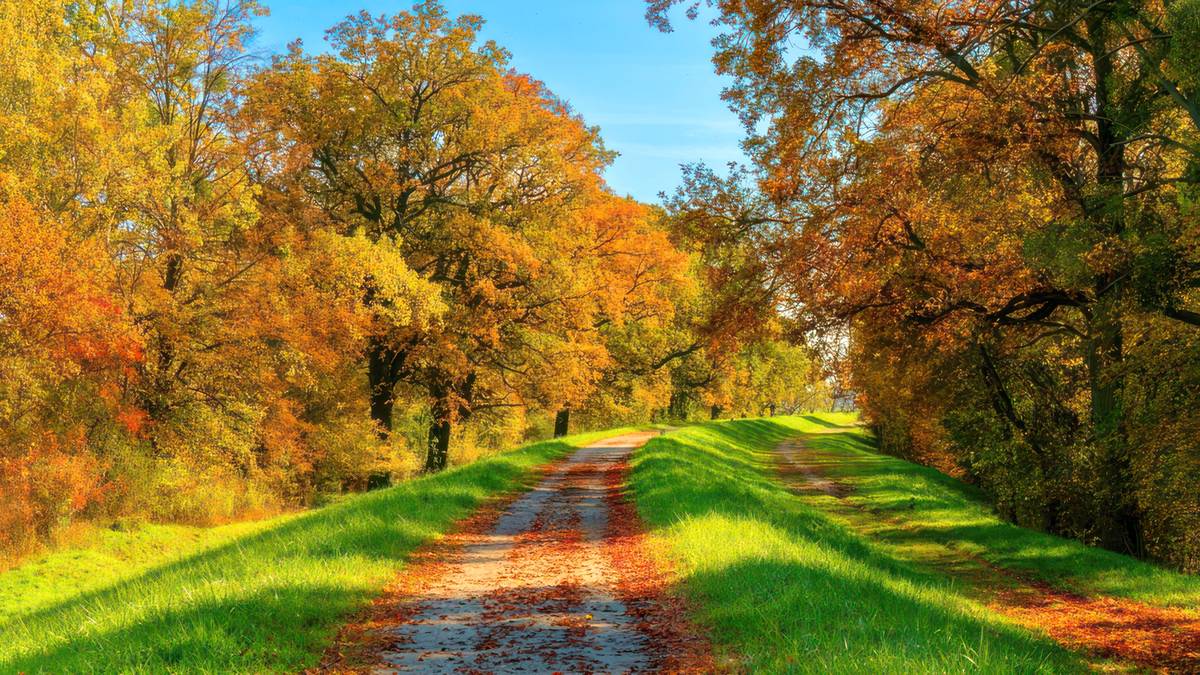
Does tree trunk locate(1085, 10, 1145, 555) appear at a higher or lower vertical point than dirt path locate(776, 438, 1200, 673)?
higher

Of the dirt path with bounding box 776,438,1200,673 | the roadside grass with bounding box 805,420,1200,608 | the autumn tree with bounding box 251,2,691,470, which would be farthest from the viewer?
the autumn tree with bounding box 251,2,691,470

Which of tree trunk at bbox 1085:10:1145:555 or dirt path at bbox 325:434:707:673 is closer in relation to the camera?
dirt path at bbox 325:434:707:673

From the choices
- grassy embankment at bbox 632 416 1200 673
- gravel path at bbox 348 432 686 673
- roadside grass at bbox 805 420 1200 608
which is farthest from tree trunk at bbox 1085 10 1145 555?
gravel path at bbox 348 432 686 673

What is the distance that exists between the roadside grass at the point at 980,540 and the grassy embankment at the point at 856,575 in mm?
43

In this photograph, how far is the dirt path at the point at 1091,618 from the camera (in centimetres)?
1066

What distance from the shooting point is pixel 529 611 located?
8414 millimetres

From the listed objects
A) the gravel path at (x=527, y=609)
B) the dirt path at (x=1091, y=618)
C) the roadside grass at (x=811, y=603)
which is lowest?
the dirt path at (x=1091, y=618)

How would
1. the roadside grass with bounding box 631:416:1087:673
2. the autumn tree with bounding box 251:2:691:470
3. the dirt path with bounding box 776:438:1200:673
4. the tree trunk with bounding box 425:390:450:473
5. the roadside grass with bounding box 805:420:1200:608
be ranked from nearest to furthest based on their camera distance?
1. the roadside grass with bounding box 631:416:1087:673
2. the dirt path with bounding box 776:438:1200:673
3. the roadside grass with bounding box 805:420:1200:608
4. the autumn tree with bounding box 251:2:691:470
5. the tree trunk with bounding box 425:390:450:473

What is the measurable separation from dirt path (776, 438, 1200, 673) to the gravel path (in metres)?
6.33

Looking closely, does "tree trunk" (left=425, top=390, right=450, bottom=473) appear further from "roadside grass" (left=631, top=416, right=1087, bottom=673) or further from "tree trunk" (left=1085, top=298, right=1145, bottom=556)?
"tree trunk" (left=1085, top=298, right=1145, bottom=556)

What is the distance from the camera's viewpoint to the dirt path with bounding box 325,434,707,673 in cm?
674

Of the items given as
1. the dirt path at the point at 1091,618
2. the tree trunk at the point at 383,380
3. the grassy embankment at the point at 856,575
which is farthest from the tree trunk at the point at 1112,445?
the tree trunk at the point at 383,380

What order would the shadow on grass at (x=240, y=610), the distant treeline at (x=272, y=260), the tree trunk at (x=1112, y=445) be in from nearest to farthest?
the shadow on grass at (x=240, y=610) < the tree trunk at (x=1112, y=445) < the distant treeline at (x=272, y=260)

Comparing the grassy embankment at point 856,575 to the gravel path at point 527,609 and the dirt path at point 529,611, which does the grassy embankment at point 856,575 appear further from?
the gravel path at point 527,609
